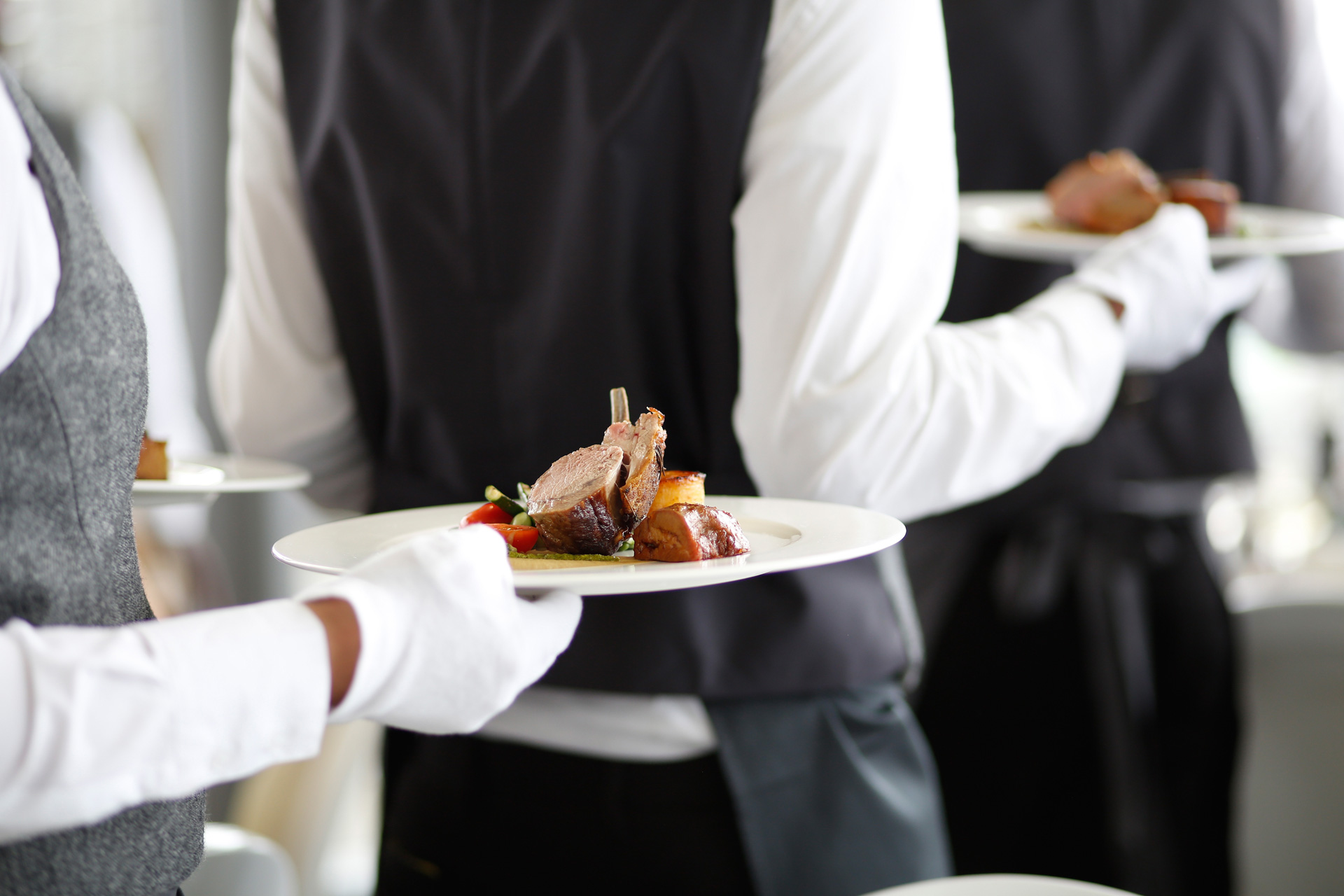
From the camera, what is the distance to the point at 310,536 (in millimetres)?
728

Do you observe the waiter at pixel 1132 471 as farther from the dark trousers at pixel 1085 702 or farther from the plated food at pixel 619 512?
the plated food at pixel 619 512

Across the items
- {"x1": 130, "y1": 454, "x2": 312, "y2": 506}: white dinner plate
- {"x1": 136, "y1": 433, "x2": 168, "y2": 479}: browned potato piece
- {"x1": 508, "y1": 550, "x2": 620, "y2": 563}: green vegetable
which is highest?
{"x1": 136, "y1": 433, "x2": 168, "y2": 479}: browned potato piece

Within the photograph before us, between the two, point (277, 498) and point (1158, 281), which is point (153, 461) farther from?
point (277, 498)

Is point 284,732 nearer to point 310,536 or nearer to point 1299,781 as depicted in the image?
point 310,536

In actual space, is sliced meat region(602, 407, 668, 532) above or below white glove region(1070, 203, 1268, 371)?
below

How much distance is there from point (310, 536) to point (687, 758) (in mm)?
414

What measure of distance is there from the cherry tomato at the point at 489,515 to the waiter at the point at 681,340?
205mm

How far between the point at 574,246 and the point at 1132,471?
1.20 m

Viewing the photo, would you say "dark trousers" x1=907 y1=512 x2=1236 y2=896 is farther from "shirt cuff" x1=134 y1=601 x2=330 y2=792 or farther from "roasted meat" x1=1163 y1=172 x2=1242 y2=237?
"shirt cuff" x1=134 y1=601 x2=330 y2=792

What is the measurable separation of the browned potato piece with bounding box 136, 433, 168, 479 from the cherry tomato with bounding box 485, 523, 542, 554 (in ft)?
1.05

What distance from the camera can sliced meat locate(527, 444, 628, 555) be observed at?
2.44 ft

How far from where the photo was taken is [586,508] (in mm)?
742

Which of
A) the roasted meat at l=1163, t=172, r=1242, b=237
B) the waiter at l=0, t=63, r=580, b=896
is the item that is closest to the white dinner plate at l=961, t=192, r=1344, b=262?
the roasted meat at l=1163, t=172, r=1242, b=237

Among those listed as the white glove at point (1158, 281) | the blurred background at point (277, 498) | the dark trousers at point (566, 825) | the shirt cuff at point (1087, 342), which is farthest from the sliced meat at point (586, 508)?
the blurred background at point (277, 498)
